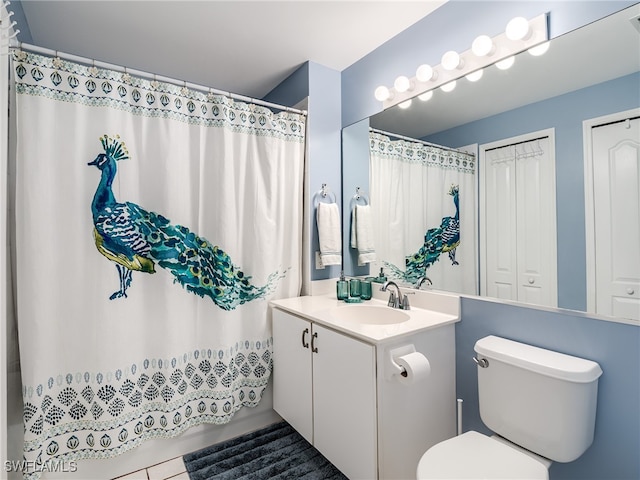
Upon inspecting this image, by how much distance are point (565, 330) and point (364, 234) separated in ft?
3.99

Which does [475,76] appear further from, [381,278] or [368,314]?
[368,314]

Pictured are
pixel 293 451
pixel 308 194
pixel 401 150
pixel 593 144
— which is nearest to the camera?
pixel 593 144

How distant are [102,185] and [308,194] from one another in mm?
1185

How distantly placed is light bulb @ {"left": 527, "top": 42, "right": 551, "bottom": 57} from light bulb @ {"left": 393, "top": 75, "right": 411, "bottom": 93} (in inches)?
24.3

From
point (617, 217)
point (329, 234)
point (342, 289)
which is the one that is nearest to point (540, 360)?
point (617, 217)

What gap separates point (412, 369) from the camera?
1251 mm


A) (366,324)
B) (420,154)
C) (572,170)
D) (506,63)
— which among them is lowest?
(366,324)

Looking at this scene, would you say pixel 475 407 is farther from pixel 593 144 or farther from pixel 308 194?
pixel 308 194

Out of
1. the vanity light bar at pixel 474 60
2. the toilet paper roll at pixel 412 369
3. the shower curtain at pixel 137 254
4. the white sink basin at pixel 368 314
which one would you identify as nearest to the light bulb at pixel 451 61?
the vanity light bar at pixel 474 60

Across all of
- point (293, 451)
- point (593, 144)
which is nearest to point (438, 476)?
point (293, 451)

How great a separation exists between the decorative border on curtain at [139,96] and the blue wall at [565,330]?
37.9 inches

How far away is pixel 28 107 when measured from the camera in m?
1.41

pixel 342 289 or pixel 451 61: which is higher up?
pixel 451 61

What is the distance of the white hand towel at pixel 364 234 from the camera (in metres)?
2.17
